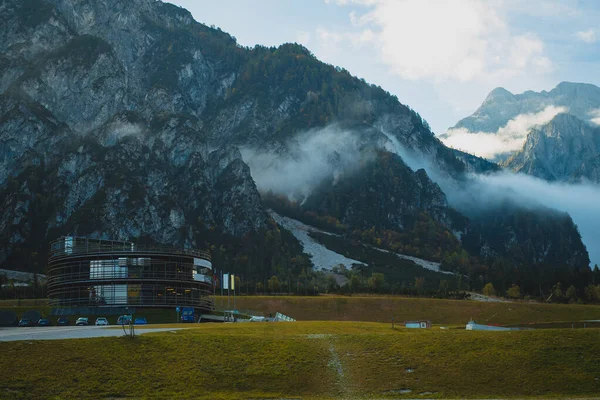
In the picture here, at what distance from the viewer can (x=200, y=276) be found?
167 m

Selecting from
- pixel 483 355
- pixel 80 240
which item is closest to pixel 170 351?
pixel 483 355

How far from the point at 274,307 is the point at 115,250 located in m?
54.4

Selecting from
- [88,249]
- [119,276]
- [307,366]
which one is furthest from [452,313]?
[307,366]

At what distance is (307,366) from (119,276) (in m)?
85.3

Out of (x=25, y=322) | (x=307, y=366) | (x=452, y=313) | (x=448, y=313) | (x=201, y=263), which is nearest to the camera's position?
(x=307, y=366)

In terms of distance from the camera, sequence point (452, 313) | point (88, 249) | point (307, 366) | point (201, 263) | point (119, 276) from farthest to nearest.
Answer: point (452, 313)
point (201, 263)
point (88, 249)
point (119, 276)
point (307, 366)

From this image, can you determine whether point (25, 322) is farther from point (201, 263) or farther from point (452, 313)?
point (452, 313)

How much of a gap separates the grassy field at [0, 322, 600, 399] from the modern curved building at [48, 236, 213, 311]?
223 feet

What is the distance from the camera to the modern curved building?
506 feet

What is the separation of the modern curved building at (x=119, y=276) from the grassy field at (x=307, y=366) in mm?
68021

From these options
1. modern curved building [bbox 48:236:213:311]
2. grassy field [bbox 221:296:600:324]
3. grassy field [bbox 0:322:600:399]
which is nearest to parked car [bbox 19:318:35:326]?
modern curved building [bbox 48:236:213:311]

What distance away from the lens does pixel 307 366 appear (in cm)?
7894

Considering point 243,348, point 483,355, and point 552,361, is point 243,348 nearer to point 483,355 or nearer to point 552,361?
point 483,355

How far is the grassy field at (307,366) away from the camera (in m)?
70.4
